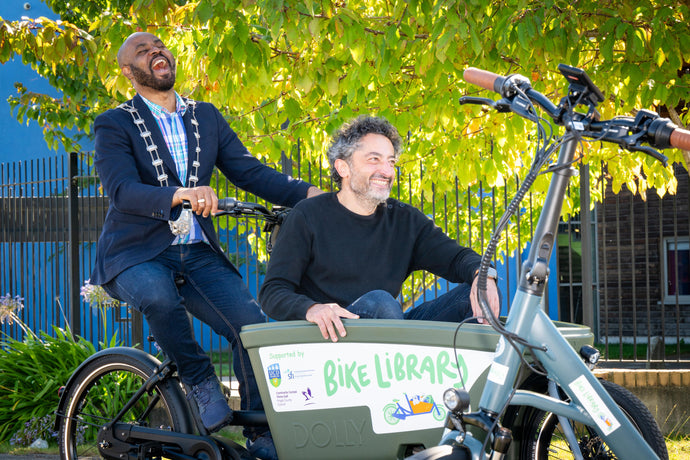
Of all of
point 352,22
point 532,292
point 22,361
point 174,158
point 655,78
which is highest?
Result: point 352,22

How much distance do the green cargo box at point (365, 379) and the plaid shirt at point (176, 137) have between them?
0.82m

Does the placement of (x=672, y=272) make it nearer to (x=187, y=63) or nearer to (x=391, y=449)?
(x=187, y=63)

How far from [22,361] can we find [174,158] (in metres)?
3.98

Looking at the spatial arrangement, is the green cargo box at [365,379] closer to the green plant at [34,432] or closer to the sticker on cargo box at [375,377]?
the sticker on cargo box at [375,377]

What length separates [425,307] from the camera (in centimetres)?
314

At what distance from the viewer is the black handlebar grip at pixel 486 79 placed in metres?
2.50

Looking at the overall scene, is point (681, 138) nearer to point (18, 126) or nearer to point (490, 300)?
point (490, 300)

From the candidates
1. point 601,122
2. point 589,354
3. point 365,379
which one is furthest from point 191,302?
point 601,122

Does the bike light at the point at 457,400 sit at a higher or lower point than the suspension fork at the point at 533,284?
lower

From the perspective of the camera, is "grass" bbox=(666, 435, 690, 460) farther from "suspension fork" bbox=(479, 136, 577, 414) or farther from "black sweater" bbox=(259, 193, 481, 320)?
"suspension fork" bbox=(479, 136, 577, 414)

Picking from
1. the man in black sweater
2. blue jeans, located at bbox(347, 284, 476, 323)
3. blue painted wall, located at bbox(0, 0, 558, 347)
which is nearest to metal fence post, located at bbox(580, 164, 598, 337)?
the man in black sweater

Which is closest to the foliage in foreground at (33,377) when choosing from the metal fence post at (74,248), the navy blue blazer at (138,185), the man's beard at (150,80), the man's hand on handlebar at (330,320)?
the metal fence post at (74,248)

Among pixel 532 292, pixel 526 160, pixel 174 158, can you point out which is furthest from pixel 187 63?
pixel 532 292

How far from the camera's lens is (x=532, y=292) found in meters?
2.34
